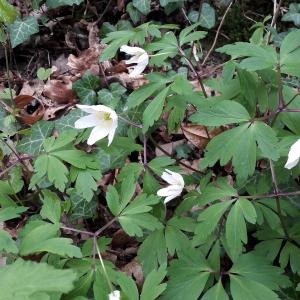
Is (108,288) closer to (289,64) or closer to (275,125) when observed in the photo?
(275,125)

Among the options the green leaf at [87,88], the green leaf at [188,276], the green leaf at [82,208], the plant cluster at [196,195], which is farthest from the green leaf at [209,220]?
the green leaf at [87,88]

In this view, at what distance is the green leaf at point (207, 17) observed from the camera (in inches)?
135

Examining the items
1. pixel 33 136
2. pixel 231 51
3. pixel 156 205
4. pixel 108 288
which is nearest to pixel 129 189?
pixel 156 205

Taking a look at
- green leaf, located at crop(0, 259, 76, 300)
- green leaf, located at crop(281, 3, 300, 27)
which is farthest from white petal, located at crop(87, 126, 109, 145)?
green leaf, located at crop(281, 3, 300, 27)

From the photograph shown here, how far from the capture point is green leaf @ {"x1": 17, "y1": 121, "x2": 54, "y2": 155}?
286cm

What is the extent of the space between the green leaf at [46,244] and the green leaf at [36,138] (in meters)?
1.29

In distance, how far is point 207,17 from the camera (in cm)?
346

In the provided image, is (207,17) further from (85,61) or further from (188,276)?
(188,276)

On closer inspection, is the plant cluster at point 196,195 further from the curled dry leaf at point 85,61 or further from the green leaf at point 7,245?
the curled dry leaf at point 85,61

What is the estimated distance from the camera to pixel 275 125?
200 centimetres

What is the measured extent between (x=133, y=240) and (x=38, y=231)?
40.5 inches

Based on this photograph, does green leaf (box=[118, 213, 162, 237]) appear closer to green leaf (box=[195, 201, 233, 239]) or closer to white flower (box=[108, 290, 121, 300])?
green leaf (box=[195, 201, 233, 239])

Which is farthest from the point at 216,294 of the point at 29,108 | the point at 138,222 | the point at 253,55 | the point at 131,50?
the point at 29,108

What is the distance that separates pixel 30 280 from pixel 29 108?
7.94 feet
